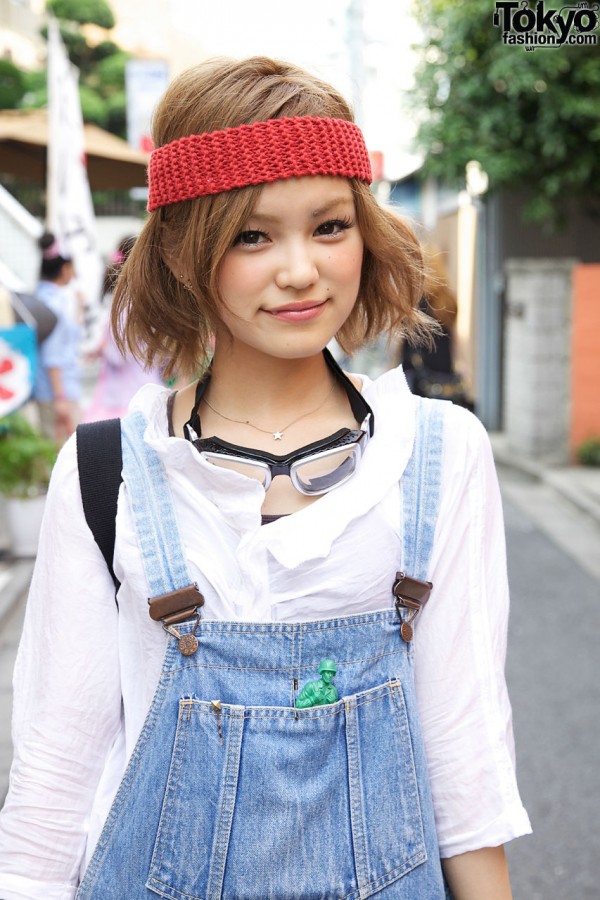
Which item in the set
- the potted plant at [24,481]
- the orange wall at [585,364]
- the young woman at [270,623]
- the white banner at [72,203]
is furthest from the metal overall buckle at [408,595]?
the orange wall at [585,364]

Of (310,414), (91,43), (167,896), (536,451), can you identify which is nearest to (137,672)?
(167,896)

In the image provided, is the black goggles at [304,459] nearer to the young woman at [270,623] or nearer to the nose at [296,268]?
the young woman at [270,623]

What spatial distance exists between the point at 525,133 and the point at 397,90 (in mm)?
1482

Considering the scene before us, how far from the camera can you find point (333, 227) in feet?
4.71

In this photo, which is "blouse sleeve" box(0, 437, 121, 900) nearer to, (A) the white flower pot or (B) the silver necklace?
(B) the silver necklace

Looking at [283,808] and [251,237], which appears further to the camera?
[251,237]

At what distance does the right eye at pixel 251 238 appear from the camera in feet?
4.57

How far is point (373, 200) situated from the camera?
1486 millimetres

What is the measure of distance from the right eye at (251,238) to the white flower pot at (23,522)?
17.5ft

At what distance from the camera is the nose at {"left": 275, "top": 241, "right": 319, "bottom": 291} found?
53.8 inches

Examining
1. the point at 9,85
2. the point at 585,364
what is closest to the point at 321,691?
the point at 585,364

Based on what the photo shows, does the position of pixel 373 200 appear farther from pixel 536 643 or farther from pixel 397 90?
pixel 397 90

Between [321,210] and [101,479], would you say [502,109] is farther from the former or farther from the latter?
[101,479]

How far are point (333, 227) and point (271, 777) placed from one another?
706mm
